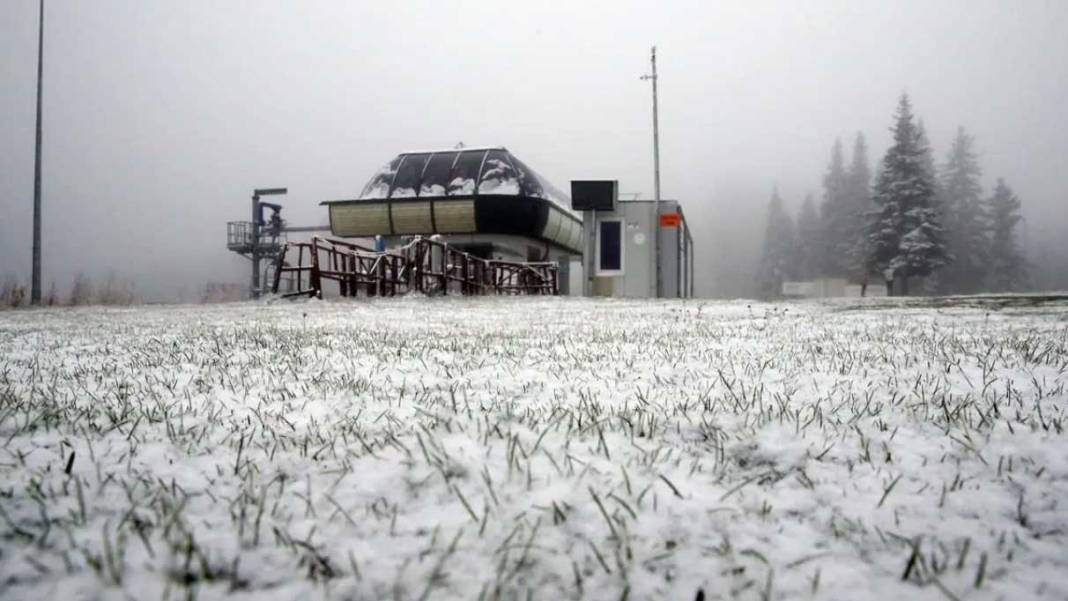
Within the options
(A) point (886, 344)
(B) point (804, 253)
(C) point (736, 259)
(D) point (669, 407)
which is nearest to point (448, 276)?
(A) point (886, 344)

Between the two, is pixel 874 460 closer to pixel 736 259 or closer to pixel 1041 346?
pixel 1041 346

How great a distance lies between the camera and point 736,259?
81.6 meters

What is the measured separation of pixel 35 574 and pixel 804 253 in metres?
66.0

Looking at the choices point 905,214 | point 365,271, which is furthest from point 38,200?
point 905,214

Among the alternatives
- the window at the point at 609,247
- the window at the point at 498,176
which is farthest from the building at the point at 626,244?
the window at the point at 498,176

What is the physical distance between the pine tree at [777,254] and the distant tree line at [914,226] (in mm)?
1046

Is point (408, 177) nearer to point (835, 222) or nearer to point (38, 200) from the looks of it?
point (38, 200)

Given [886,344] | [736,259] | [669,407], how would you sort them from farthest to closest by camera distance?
[736,259] → [886,344] → [669,407]

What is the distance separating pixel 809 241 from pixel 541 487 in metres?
65.2

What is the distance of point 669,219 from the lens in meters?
22.3

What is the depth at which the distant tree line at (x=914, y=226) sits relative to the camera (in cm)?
3878

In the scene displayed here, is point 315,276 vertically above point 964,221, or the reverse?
point 964,221

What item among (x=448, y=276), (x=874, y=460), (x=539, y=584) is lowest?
(x=539, y=584)

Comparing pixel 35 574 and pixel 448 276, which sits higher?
pixel 448 276
